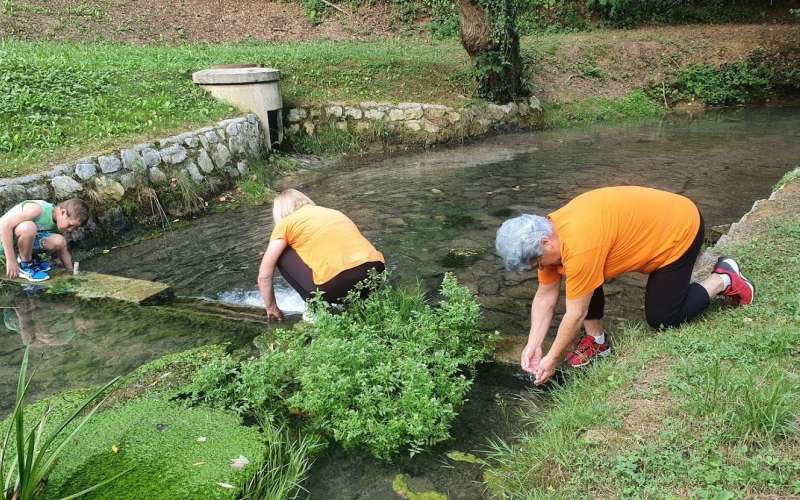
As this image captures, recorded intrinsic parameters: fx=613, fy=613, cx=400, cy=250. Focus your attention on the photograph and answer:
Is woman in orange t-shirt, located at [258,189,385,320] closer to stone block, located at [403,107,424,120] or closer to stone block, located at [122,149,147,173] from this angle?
stone block, located at [122,149,147,173]

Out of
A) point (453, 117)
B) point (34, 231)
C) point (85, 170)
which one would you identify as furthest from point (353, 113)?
point (34, 231)

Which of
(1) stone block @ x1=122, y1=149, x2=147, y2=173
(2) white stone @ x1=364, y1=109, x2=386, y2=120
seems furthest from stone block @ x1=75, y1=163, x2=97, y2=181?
(2) white stone @ x1=364, y1=109, x2=386, y2=120

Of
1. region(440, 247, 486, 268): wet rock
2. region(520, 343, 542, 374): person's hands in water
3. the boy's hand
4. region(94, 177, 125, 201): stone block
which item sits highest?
region(94, 177, 125, 201): stone block

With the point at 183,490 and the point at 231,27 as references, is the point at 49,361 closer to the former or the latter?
the point at 183,490

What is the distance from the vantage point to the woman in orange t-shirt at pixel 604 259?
318cm

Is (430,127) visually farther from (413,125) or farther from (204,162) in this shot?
(204,162)

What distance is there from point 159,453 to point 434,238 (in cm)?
410

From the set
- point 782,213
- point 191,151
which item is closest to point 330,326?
point 782,213

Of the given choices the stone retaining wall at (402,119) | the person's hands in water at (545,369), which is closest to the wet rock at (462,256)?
the person's hands in water at (545,369)

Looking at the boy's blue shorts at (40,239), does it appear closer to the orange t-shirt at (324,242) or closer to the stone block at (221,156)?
the orange t-shirt at (324,242)

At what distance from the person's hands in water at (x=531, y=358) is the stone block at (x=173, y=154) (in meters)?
5.97

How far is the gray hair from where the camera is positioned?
123 inches

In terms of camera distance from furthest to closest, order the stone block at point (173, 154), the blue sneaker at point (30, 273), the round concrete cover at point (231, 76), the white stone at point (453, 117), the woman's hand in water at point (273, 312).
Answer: the white stone at point (453, 117), the round concrete cover at point (231, 76), the stone block at point (173, 154), the blue sneaker at point (30, 273), the woman's hand in water at point (273, 312)

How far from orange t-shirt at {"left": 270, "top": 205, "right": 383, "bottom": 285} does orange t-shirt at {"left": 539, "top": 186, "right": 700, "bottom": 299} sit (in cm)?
133
